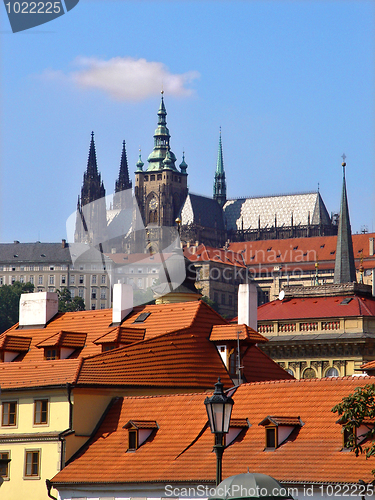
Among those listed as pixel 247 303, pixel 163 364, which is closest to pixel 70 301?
pixel 247 303

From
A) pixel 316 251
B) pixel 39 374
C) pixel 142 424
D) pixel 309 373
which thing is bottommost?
pixel 142 424

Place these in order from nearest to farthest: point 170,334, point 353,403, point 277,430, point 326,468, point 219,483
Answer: point 219,483, point 353,403, point 326,468, point 277,430, point 170,334

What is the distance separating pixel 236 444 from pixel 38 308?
1852cm

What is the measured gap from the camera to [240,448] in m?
28.3

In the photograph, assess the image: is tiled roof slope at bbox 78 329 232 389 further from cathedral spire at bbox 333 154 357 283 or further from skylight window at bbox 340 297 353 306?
cathedral spire at bbox 333 154 357 283

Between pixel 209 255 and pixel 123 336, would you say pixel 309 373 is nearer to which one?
pixel 123 336

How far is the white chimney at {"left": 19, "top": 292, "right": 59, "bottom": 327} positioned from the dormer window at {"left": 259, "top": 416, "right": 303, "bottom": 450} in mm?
18425

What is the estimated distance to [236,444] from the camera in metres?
28.6

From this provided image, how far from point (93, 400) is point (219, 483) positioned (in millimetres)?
16558

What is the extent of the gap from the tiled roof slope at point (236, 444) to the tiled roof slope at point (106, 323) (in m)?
6.73

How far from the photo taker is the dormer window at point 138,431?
3092 cm

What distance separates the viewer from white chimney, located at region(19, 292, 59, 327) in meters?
45.0

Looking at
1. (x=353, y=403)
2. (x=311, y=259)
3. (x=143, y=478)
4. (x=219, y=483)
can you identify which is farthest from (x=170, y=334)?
(x=311, y=259)

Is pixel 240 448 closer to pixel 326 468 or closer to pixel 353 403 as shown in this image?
pixel 326 468
